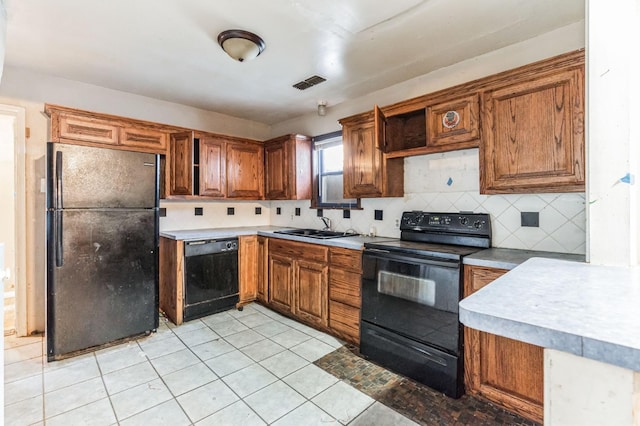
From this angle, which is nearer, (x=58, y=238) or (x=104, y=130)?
(x=58, y=238)

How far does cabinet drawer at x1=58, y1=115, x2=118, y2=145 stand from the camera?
2.72 meters

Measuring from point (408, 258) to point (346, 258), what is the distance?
0.65 metres

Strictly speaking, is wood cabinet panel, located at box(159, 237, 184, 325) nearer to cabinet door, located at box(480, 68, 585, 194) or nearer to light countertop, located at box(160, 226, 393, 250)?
light countertop, located at box(160, 226, 393, 250)

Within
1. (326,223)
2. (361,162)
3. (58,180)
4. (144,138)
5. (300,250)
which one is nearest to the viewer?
(58,180)

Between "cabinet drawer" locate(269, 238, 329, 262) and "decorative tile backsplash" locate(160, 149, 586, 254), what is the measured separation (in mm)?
643

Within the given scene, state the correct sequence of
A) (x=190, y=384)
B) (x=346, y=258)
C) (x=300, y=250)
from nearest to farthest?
(x=190, y=384), (x=346, y=258), (x=300, y=250)

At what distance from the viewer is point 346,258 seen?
8.65 ft

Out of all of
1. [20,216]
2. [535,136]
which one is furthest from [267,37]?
[20,216]

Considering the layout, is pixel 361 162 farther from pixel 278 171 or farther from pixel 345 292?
pixel 278 171

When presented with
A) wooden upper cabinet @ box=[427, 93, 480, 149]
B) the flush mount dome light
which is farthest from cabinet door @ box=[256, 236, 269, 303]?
wooden upper cabinet @ box=[427, 93, 480, 149]

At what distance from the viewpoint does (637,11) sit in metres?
1.14

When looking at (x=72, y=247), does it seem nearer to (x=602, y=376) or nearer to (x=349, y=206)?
(x=349, y=206)

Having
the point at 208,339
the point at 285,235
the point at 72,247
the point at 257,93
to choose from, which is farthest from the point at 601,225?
the point at 72,247

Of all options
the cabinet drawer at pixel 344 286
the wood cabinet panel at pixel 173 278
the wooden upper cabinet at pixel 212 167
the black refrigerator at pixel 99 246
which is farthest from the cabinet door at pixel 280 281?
the black refrigerator at pixel 99 246
